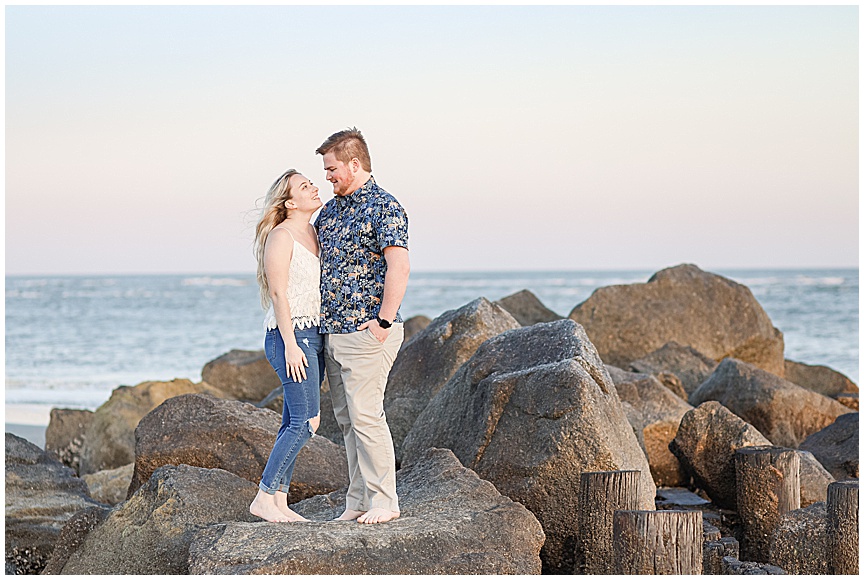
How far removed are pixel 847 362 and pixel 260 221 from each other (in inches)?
777

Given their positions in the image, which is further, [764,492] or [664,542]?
[764,492]

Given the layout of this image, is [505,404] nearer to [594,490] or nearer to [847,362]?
[594,490]

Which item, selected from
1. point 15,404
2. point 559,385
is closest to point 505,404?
point 559,385

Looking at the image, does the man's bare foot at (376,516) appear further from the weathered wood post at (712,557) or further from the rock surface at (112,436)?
the rock surface at (112,436)

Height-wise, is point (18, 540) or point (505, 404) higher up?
point (505, 404)

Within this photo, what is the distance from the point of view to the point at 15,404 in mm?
16391

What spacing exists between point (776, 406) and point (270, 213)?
20.7 ft

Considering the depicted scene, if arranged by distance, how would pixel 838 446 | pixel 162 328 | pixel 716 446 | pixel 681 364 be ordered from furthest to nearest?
pixel 162 328 < pixel 681 364 < pixel 838 446 < pixel 716 446

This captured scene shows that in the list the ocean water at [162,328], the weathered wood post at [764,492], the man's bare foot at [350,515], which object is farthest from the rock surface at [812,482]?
the ocean water at [162,328]

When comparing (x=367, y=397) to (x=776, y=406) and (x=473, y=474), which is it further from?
(x=776, y=406)

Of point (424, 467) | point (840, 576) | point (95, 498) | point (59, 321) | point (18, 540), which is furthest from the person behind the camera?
point (59, 321)

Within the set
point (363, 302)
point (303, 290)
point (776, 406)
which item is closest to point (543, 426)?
point (363, 302)

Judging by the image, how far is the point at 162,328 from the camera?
32844 mm

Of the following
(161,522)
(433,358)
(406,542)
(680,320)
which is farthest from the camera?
(680,320)
